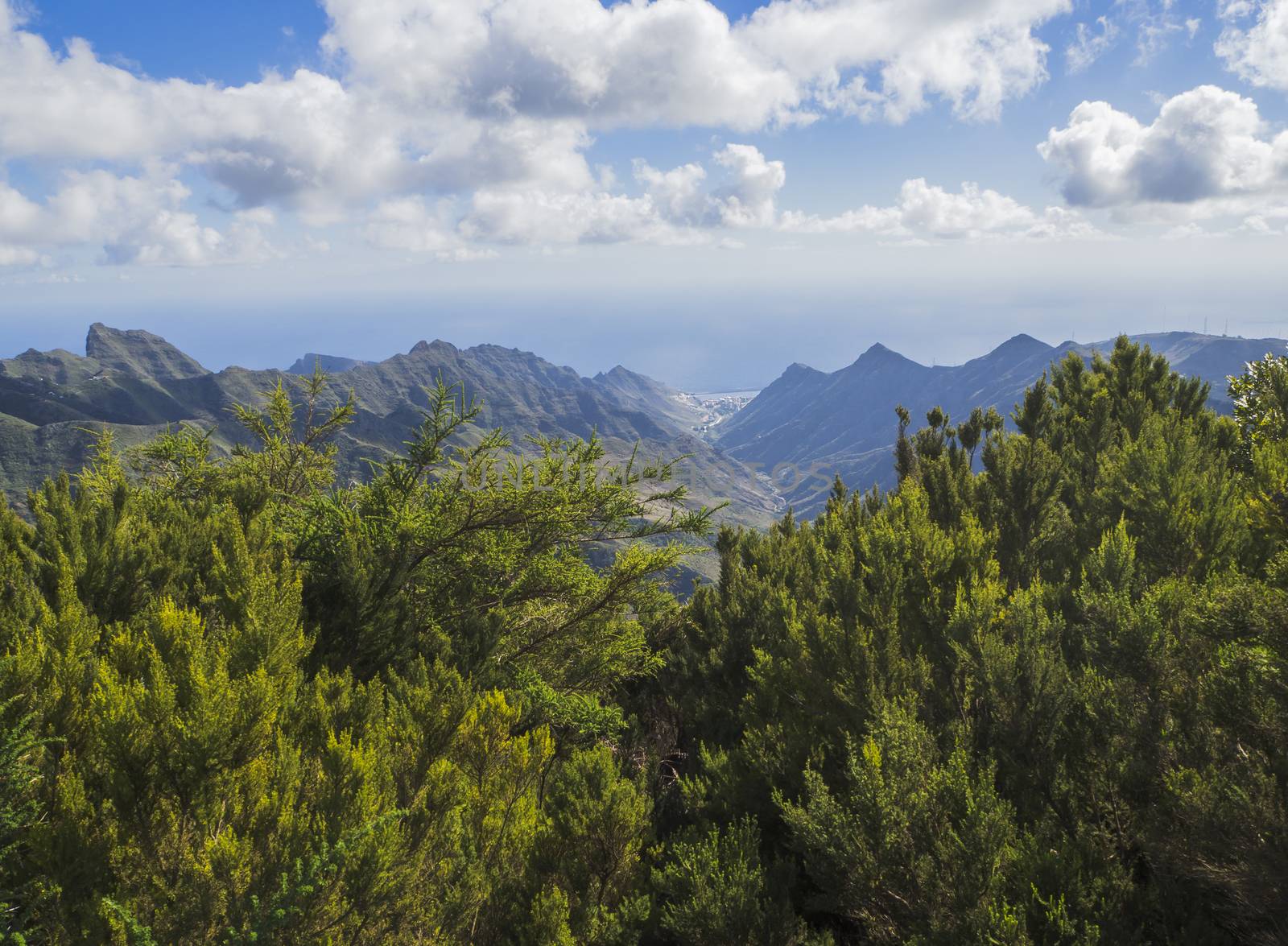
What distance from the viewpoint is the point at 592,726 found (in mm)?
11406

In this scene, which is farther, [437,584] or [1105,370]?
[1105,370]

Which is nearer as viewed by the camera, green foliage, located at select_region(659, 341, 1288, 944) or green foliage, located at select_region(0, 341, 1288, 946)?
green foliage, located at select_region(0, 341, 1288, 946)

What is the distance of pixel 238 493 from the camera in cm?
1365

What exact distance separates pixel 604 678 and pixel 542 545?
13.2 feet

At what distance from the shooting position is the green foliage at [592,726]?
5.08 m

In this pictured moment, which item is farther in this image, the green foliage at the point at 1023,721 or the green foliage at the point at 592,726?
the green foliage at the point at 1023,721

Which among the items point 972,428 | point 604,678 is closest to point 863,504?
point 972,428

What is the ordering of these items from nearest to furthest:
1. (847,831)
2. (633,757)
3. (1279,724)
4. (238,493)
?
(1279,724), (847,831), (633,757), (238,493)

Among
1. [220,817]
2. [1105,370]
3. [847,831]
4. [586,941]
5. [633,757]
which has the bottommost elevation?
[633,757]

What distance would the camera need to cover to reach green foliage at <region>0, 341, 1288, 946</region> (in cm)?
508

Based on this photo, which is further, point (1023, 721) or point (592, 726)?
point (592, 726)

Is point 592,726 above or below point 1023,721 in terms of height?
below

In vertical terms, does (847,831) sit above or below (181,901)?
below

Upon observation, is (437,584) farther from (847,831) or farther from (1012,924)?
(1012,924)
